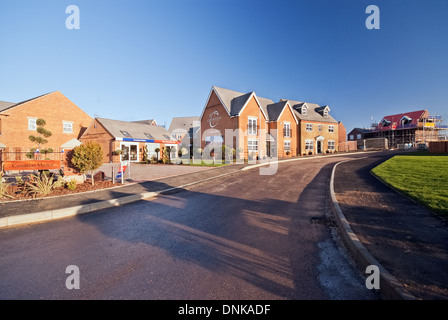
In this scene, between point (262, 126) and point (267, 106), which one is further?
point (267, 106)

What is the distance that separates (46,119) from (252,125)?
29089 mm

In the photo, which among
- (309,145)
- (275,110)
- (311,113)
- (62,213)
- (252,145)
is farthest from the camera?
(311,113)

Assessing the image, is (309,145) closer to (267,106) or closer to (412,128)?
(267,106)

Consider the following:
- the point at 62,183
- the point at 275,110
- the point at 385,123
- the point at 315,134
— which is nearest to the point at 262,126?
the point at 275,110

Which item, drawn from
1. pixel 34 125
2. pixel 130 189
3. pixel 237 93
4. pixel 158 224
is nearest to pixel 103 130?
pixel 34 125

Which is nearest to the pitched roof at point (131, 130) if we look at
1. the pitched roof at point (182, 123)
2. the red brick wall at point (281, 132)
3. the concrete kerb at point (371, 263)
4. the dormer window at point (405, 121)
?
the red brick wall at point (281, 132)

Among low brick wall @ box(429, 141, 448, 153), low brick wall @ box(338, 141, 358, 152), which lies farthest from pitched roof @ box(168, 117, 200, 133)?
low brick wall @ box(429, 141, 448, 153)

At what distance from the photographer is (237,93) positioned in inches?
1363

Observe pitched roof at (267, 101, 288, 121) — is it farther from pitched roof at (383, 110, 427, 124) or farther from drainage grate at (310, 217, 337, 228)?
pitched roof at (383, 110, 427, 124)

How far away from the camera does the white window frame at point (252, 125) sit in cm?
2952

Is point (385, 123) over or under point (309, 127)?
over

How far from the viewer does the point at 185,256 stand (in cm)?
390

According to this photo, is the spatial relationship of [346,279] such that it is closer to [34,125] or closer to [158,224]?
[158,224]

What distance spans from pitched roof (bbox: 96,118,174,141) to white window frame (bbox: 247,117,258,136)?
15856 millimetres
